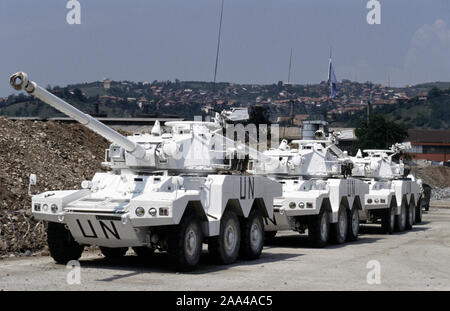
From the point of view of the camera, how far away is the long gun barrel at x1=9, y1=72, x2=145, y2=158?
42.5 feet

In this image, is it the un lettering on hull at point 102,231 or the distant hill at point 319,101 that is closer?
the un lettering on hull at point 102,231

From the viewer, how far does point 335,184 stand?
22938 mm

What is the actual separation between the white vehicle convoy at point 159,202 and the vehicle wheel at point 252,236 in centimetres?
2

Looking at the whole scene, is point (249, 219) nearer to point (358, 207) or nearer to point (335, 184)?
point (335, 184)

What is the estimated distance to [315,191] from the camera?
865 inches

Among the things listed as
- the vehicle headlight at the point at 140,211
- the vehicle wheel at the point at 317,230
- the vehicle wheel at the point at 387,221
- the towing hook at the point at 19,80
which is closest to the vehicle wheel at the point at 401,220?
the vehicle wheel at the point at 387,221

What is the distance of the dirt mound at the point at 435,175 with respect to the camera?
264ft

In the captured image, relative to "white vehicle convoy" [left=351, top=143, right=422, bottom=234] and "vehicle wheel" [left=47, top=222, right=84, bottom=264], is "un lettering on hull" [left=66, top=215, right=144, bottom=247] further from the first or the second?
"white vehicle convoy" [left=351, top=143, right=422, bottom=234]

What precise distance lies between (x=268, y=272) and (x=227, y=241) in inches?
67.1

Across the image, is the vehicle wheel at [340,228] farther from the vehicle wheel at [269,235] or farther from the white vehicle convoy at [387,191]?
the white vehicle convoy at [387,191]

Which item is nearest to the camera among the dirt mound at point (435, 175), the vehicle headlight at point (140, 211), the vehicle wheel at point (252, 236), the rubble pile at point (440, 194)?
the vehicle headlight at point (140, 211)

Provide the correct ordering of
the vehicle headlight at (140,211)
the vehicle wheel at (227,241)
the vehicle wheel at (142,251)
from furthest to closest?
the vehicle wheel at (142,251) → the vehicle wheel at (227,241) → the vehicle headlight at (140,211)

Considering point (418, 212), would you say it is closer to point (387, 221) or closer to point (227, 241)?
point (387, 221)

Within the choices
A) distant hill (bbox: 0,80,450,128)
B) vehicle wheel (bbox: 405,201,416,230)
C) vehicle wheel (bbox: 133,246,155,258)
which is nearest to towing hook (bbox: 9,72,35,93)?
vehicle wheel (bbox: 133,246,155,258)
